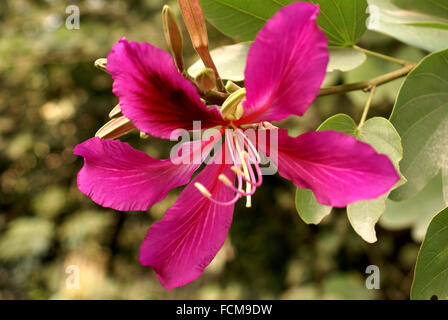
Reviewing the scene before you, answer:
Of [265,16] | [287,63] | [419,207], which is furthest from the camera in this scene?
[419,207]

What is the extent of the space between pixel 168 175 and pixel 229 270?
1849 millimetres

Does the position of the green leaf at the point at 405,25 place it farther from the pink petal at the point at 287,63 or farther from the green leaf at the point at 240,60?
the pink petal at the point at 287,63

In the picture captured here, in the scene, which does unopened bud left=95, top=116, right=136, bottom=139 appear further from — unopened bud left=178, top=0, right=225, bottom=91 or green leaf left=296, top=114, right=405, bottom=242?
green leaf left=296, top=114, right=405, bottom=242

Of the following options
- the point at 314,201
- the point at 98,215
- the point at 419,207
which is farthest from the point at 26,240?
the point at 314,201

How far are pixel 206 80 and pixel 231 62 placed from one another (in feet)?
0.77

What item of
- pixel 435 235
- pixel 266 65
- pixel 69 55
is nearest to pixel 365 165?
pixel 266 65

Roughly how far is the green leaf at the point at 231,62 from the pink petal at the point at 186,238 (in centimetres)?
22

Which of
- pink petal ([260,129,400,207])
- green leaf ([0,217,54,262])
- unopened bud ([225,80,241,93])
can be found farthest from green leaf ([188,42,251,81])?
green leaf ([0,217,54,262])

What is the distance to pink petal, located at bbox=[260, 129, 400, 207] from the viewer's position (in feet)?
1.68

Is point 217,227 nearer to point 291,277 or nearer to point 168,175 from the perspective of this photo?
point 168,175

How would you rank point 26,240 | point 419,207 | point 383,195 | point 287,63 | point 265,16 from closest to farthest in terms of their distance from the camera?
point 287,63 → point 383,195 → point 265,16 → point 419,207 → point 26,240

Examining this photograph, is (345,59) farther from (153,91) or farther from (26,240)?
(26,240)

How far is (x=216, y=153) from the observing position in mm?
674

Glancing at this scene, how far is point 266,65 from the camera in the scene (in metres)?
0.54
